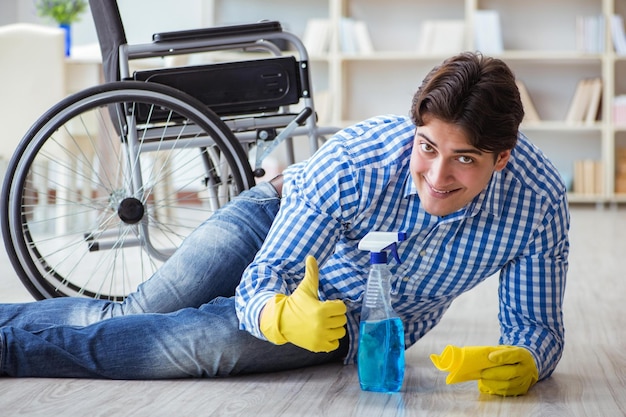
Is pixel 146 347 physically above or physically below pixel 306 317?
below

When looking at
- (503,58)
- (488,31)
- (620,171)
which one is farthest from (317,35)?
(620,171)

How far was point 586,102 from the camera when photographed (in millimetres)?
5188

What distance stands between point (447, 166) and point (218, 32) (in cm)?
100

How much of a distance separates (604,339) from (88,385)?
107 cm

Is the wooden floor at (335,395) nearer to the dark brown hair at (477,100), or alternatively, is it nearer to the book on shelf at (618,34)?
the dark brown hair at (477,100)

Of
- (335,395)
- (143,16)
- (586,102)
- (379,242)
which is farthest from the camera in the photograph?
(143,16)

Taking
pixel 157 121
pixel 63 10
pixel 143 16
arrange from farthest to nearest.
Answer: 1. pixel 143 16
2. pixel 63 10
3. pixel 157 121

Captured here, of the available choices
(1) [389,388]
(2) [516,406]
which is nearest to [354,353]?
(1) [389,388]

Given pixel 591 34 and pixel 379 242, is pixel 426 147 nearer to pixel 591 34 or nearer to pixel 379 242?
pixel 379 242

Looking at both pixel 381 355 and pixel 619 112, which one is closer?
pixel 381 355

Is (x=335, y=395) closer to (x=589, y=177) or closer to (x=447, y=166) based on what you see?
(x=447, y=166)

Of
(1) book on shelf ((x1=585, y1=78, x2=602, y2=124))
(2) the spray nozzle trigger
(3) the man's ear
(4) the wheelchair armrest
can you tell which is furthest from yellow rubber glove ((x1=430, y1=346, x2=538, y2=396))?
(1) book on shelf ((x1=585, y1=78, x2=602, y2=124))

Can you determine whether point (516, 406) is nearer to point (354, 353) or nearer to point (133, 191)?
point (354, 353)

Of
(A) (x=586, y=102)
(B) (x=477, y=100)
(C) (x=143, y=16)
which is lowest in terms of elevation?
(A) (x=586, y=102)
